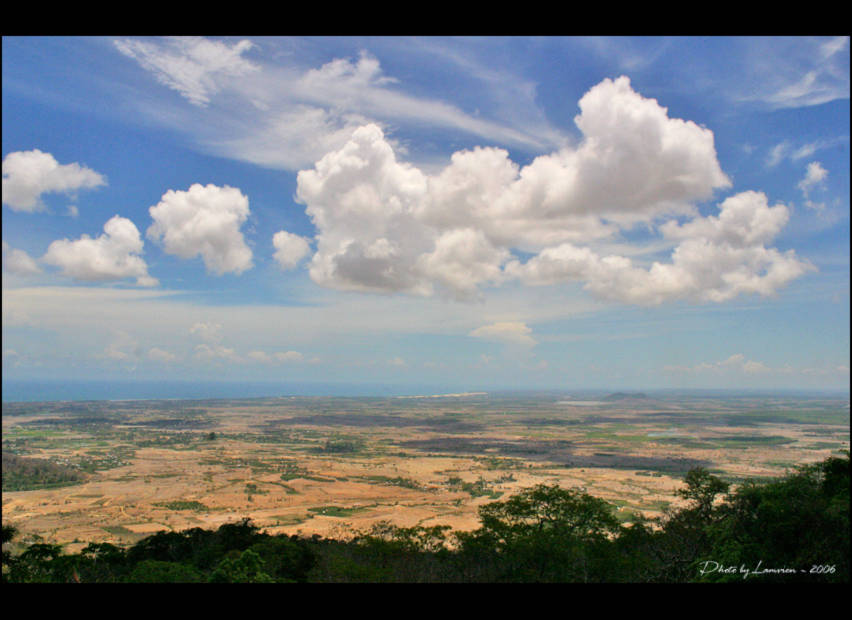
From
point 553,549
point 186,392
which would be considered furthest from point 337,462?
point 186,392

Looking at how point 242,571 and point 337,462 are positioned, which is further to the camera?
point 337,462

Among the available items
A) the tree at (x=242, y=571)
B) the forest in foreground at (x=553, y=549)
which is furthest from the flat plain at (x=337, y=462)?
the tree at (x=242, y=571)

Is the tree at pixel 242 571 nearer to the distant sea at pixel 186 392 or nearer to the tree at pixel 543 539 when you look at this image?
the tree at pixel 543 539

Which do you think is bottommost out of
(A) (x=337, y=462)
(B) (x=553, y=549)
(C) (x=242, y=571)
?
(A) (x=337, y=462)

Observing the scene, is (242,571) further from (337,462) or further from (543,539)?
(337,462)

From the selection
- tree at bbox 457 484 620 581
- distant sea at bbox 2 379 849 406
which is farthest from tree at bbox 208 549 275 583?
distant sea at bbox 2 379 849 406

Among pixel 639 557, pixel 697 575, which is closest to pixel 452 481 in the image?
pixel 639 557
